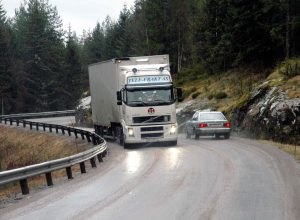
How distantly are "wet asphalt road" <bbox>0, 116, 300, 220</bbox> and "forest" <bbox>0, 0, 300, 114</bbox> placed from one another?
25155 mm

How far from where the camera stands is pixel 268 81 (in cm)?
3422

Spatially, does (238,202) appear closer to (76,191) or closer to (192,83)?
(76,191)

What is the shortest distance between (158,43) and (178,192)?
5669 centimetres

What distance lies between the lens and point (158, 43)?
67812 millimetres

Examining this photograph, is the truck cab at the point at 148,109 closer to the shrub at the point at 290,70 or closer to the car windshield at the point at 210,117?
the car windshield at the point at 210,117

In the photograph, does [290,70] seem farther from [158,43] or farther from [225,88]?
[158,43]

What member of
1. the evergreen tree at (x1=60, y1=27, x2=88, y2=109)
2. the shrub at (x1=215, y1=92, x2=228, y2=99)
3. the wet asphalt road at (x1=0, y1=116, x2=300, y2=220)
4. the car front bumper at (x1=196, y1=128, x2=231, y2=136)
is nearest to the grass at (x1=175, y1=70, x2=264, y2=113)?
the shrub at (x1=215, y1=92, x2=228, y2=99)

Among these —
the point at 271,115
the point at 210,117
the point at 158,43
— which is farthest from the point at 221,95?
the point at 158,43

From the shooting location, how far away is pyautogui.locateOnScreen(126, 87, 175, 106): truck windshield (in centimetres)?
2595

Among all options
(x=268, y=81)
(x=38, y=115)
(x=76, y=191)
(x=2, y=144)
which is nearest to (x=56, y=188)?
(x=76, y=191)

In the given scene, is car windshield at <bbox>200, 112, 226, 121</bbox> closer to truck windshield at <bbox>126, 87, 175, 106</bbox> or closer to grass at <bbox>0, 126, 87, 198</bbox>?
truck windshield at <bbox>126, 87, 175, 106</bbox>

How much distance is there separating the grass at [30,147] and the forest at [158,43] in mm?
16550

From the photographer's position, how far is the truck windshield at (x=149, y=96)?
26.0 meters

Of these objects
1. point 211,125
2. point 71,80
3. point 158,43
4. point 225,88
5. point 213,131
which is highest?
point 158,43
